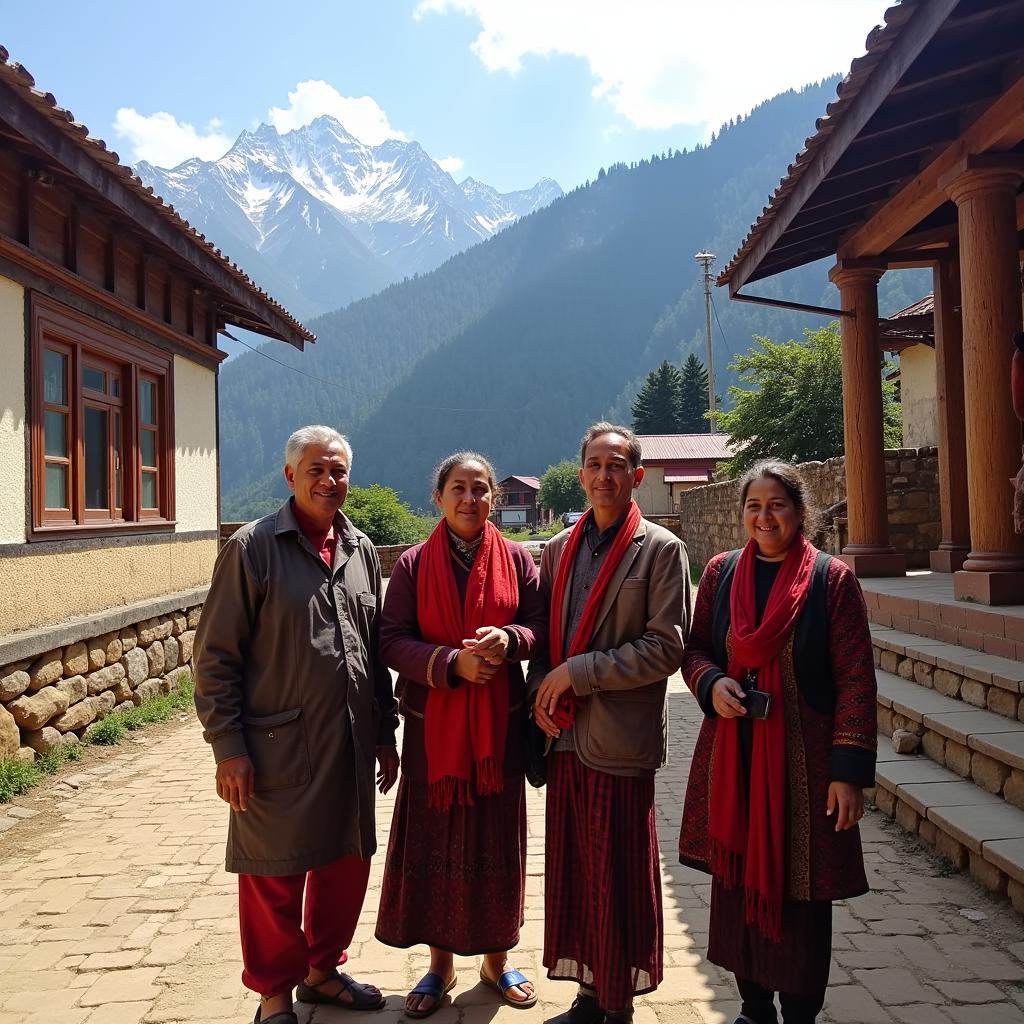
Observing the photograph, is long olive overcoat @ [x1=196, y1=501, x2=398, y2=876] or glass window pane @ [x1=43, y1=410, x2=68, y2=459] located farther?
glass window pane @ [x1=43, y1=410, x2=68, y2=459]

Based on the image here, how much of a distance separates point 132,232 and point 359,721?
20.5 ft

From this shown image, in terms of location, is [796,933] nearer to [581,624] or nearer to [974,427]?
[581,624]

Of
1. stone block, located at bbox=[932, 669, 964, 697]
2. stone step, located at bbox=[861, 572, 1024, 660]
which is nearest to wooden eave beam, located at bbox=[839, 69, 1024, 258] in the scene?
stone step, located at bbox=[861, 572, 1024, 660]

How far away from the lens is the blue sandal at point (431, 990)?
9.30 ft

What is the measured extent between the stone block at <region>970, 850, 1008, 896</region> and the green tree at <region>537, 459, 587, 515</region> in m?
51.2

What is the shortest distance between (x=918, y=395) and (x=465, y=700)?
12.7 metres

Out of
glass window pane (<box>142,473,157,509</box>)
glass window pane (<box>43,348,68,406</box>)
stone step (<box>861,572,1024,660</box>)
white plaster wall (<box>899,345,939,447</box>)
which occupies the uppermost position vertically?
white plaster wall (<box>899,345,939,447</box>)

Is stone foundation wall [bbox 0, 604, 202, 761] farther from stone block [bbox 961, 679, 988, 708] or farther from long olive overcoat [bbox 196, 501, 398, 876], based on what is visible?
stone block [bbox 961, 679, 988, 708]

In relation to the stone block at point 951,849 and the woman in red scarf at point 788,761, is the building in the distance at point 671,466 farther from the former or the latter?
the woman in red scarf at point 788,761

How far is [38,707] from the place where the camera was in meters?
5.67

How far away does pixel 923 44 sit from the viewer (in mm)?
4352

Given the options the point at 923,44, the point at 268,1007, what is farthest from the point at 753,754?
the point at 923,44

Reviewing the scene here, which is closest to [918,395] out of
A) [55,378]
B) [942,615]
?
[942,615]

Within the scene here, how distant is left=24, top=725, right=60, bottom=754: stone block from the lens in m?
5.68
